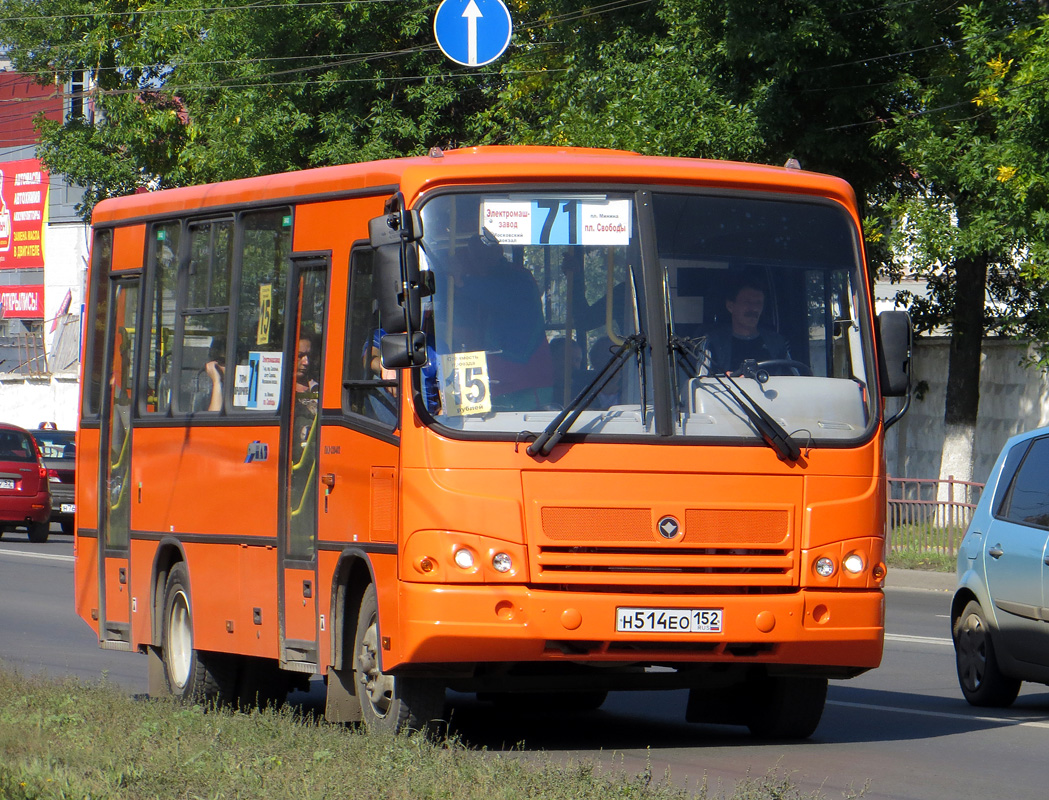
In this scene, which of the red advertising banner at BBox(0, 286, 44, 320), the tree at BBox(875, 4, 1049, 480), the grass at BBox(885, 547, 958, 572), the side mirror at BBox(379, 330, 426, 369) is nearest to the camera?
the side mirror at BBox(379, 330, 426, 369)

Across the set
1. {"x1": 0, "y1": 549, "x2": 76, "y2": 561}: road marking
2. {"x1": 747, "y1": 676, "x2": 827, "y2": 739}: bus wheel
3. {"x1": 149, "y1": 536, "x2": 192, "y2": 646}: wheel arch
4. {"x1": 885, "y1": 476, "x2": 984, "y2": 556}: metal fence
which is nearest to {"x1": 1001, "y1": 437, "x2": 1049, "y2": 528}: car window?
{"x1": 747, "y1": 676, "x2": 827, "y2": 739}: bus wheel

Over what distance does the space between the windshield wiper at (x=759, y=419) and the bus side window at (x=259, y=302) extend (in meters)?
2.41

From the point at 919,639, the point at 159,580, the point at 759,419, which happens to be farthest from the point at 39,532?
the point at 759,419

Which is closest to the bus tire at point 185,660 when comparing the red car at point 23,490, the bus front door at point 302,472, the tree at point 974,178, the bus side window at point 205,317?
the bus side window at point 205,317

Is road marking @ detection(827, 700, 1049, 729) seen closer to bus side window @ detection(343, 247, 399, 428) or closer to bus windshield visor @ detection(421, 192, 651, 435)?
bus windshield visor @ detection(421, 192, 651, 435)

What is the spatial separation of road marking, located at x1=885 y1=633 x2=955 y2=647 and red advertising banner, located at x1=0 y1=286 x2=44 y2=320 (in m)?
53.7

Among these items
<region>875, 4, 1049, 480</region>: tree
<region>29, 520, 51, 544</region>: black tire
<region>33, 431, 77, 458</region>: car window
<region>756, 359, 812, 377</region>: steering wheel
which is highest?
<region>875, 4, 1049, 480</region>: tree

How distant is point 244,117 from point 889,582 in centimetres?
1715

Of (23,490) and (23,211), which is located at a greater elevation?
(23,211)

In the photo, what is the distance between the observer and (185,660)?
11.3m

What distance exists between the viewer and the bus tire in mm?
11039

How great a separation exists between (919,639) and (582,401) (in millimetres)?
7788

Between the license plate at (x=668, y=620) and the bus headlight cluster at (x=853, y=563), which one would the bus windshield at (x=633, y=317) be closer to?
the bus headlight cluster at (x=853, y=563)

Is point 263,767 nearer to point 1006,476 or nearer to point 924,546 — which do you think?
point 1006,476
